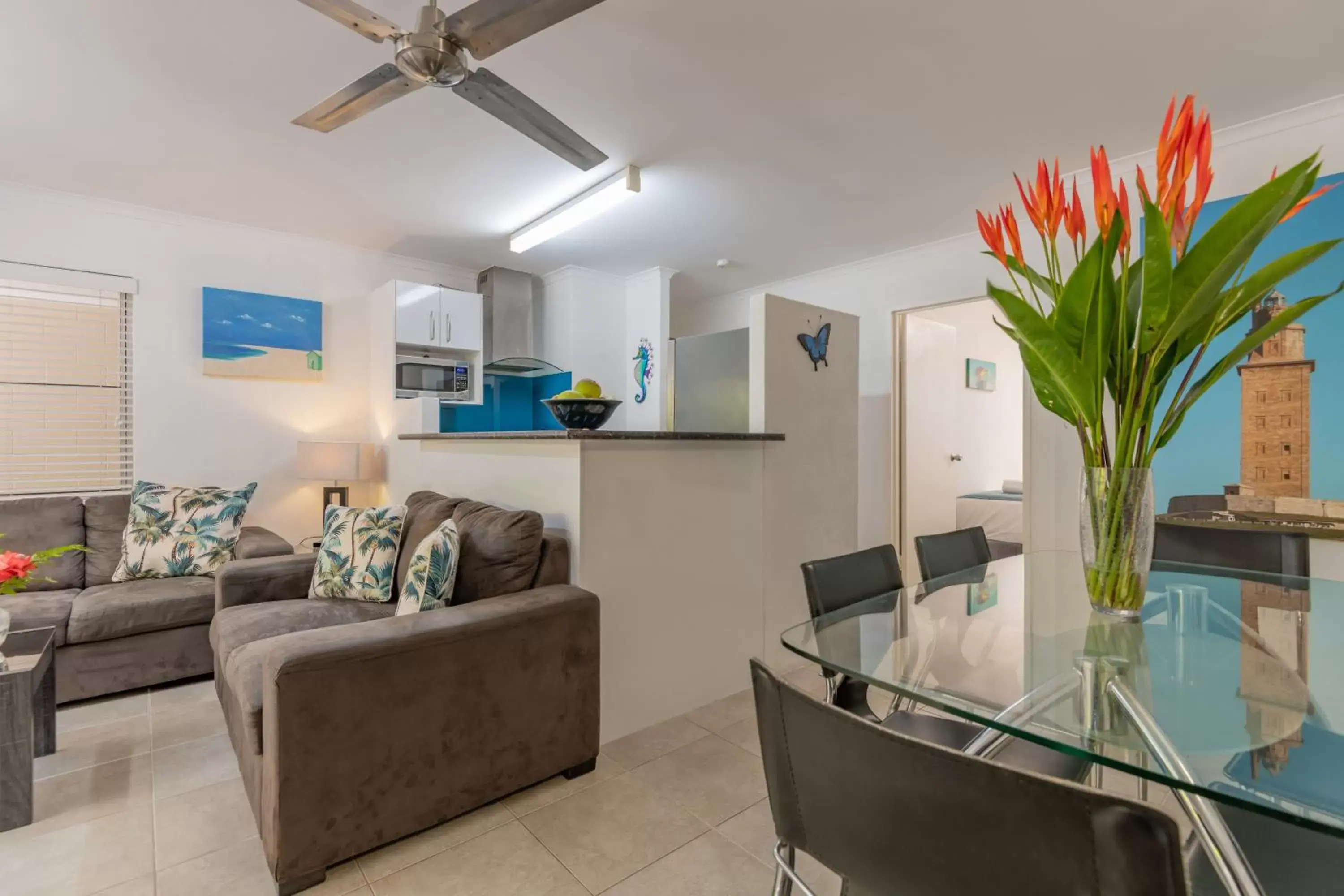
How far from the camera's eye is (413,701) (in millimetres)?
1680

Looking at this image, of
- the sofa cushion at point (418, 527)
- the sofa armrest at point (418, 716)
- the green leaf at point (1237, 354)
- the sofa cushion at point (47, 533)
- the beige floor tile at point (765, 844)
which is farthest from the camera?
the sofa cushion at point (47, 533)

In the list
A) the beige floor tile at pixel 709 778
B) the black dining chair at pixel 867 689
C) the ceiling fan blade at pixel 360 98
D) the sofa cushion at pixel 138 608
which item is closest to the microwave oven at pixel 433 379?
the sofa cushion at pixel 138 608

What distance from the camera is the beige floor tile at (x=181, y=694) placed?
8.68ft

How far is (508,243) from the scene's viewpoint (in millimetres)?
4379

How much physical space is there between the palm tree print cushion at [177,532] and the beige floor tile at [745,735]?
8.54 feet

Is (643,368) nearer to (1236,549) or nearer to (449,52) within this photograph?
(449,52)

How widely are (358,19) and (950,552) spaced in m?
2.40

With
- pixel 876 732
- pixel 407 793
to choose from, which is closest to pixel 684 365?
pixel 407 793

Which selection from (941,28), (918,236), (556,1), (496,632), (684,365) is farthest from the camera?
(684,365)

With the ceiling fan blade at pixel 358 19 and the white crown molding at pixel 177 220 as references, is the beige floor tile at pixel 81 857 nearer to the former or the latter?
the ceiling fan blade at pixel 358 19

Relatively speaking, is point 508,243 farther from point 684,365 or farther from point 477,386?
point 684,365

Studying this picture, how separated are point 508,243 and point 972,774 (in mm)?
4394

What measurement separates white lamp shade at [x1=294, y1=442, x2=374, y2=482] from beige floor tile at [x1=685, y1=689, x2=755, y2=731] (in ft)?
8.62

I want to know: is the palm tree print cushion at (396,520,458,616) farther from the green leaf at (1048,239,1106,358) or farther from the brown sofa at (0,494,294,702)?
the green leaf at (1048,239,1106,358)
